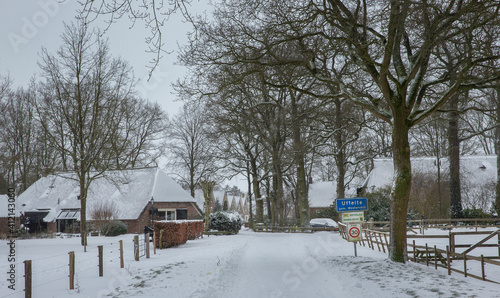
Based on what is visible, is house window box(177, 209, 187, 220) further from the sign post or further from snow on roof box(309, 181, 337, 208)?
snow on roof box(309, 181, 337, 208)

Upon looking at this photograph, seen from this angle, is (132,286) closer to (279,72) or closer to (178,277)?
(178,277)

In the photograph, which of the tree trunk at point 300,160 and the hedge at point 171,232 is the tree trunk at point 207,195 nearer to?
the tree trunk at point 300,160

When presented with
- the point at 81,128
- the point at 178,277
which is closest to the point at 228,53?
the point at 178,277

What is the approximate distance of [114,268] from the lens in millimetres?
12984

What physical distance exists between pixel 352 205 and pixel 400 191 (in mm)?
3567

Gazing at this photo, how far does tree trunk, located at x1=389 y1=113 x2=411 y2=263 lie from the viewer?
12.3m

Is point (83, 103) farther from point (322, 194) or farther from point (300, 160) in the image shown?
point (322, 194)

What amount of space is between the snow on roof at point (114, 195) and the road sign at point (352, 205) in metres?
22.9

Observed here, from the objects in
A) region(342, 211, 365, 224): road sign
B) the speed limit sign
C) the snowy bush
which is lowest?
the snowy bush

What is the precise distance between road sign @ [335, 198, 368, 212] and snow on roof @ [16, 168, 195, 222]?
22.9 meters

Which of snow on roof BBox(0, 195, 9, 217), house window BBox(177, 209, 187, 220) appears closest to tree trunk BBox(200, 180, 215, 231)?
house window BBox(177, 209, 187, 220)

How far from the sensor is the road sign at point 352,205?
15664 mm

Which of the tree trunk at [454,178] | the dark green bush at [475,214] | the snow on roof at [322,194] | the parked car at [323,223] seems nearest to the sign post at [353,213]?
the tree trunk at [454,178]

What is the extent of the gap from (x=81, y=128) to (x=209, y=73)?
383 inches
